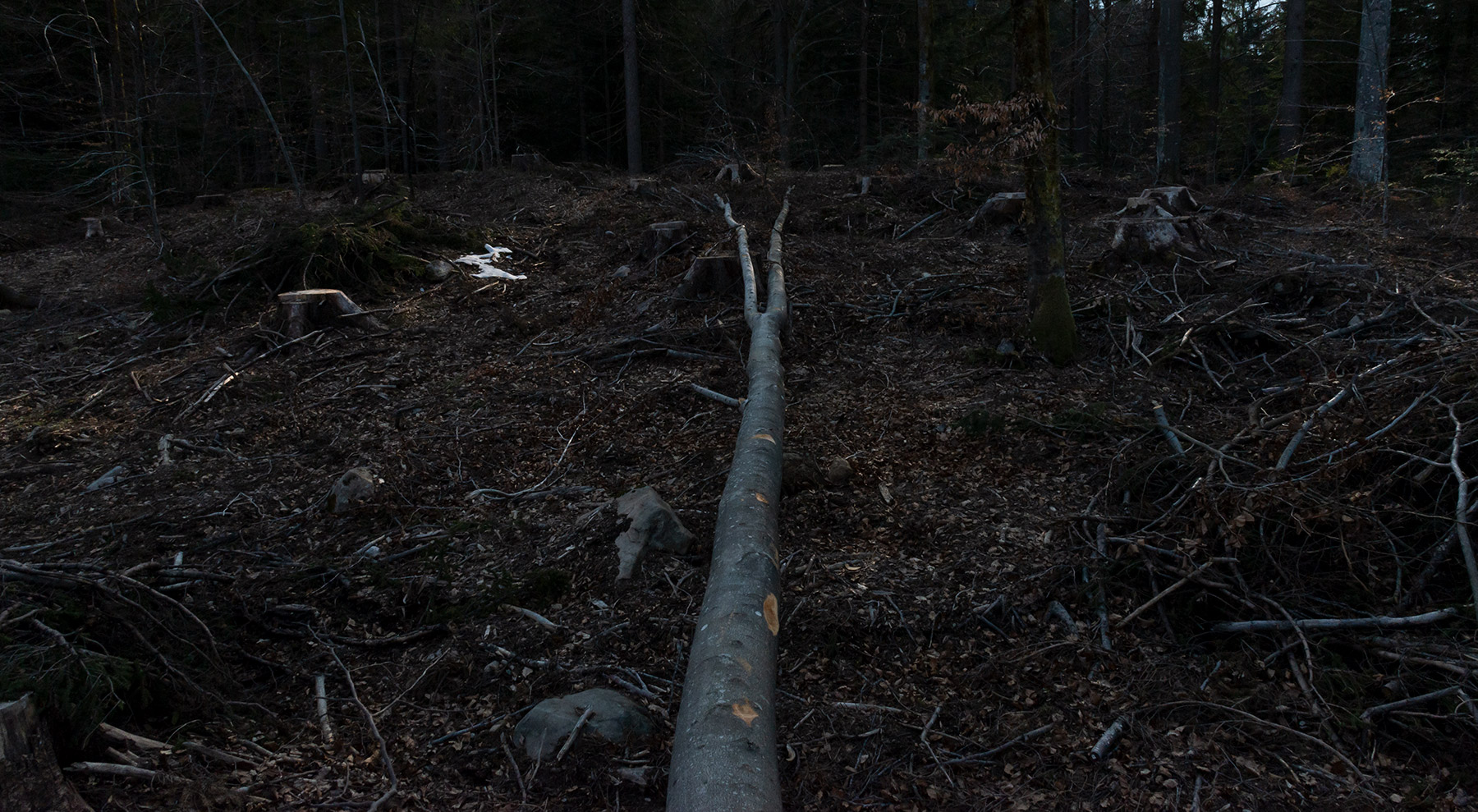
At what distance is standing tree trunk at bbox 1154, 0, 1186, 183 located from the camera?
46.6 feet

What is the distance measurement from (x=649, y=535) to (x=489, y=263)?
7268 millimetres

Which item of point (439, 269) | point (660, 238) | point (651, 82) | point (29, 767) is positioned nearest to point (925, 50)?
point (651, 82)

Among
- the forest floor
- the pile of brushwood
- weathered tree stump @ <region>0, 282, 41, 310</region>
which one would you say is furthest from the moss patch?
weathered tree stump @ <region>0, 282, 41, 310</region>

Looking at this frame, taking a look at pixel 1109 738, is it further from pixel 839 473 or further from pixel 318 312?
pixel 318 312

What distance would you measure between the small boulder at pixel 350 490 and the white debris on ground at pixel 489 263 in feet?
17.1

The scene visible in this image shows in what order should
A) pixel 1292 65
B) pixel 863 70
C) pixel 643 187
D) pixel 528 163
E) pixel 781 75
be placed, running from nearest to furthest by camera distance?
pixel 643 187 < pixel 1292 65 < pixel 528 163 < pixel 781 75 < pixel 863 70

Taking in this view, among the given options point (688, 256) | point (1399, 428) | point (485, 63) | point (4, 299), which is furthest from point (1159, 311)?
point (485, 63)

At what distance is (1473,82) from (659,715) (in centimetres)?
1949

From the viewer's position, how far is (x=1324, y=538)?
342 centimetres

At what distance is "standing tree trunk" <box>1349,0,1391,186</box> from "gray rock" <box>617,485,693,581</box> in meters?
12.6

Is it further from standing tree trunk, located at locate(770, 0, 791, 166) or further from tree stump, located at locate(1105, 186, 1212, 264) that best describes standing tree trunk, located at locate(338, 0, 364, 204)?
tree stump, located at locate(1105, 186, 1212, 264)

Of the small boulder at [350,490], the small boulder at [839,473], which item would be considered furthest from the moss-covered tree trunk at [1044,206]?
the small boulder at [350,490]

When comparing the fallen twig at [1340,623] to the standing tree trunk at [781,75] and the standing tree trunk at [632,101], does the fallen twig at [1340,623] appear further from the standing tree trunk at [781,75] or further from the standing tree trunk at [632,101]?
the standing tree trunk at [632,101]

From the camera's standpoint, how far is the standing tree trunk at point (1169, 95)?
14203mm
